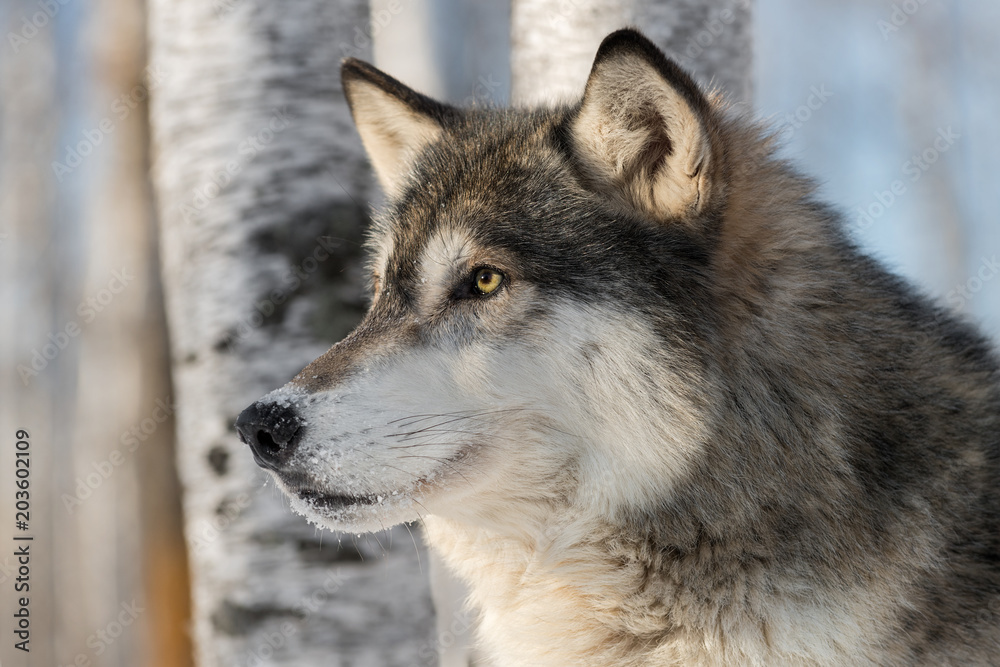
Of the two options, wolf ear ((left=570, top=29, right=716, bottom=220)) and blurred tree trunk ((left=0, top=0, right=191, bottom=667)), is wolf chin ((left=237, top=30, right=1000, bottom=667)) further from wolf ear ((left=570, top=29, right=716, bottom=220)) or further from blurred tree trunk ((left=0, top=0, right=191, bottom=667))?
blurred tree trunk ((left=0, top=0, right=191, bottom=667))

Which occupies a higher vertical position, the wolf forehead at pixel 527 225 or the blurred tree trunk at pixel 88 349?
the wolf forehead at pixel 527 225

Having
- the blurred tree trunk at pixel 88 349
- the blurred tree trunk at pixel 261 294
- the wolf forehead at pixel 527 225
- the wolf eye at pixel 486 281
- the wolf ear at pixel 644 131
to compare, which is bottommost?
the blurred tree trunk at pixel 88 349

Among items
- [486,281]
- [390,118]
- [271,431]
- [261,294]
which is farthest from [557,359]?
[261,294]

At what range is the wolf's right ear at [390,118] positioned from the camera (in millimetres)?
2812

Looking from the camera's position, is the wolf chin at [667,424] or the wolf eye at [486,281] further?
the wolf eye at [486,281]

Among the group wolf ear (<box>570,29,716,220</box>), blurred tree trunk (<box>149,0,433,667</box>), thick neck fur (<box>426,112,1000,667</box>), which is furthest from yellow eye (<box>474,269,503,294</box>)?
blurred tree trunk (<box>149,0,433,667</box>)

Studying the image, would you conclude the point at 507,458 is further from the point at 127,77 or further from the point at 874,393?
the point at 127,77

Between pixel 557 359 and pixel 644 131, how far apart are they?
643 millimetres

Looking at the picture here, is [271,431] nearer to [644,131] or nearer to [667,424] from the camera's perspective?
[667,424]

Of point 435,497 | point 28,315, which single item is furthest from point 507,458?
point 28,315

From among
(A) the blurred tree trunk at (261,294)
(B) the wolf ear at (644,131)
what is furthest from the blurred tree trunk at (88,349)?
(B) the wolf ear at (644,131)

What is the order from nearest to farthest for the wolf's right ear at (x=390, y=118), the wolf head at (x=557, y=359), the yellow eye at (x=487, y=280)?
the wolf head at (x=557, y=359) → the yellow eye at (x=487, y=280) → the wolf's right ear at (x=390, y=118)

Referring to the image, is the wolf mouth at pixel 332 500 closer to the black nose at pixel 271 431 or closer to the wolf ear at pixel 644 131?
the black nose at pixel 271 431

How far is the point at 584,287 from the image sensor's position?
2068mm
